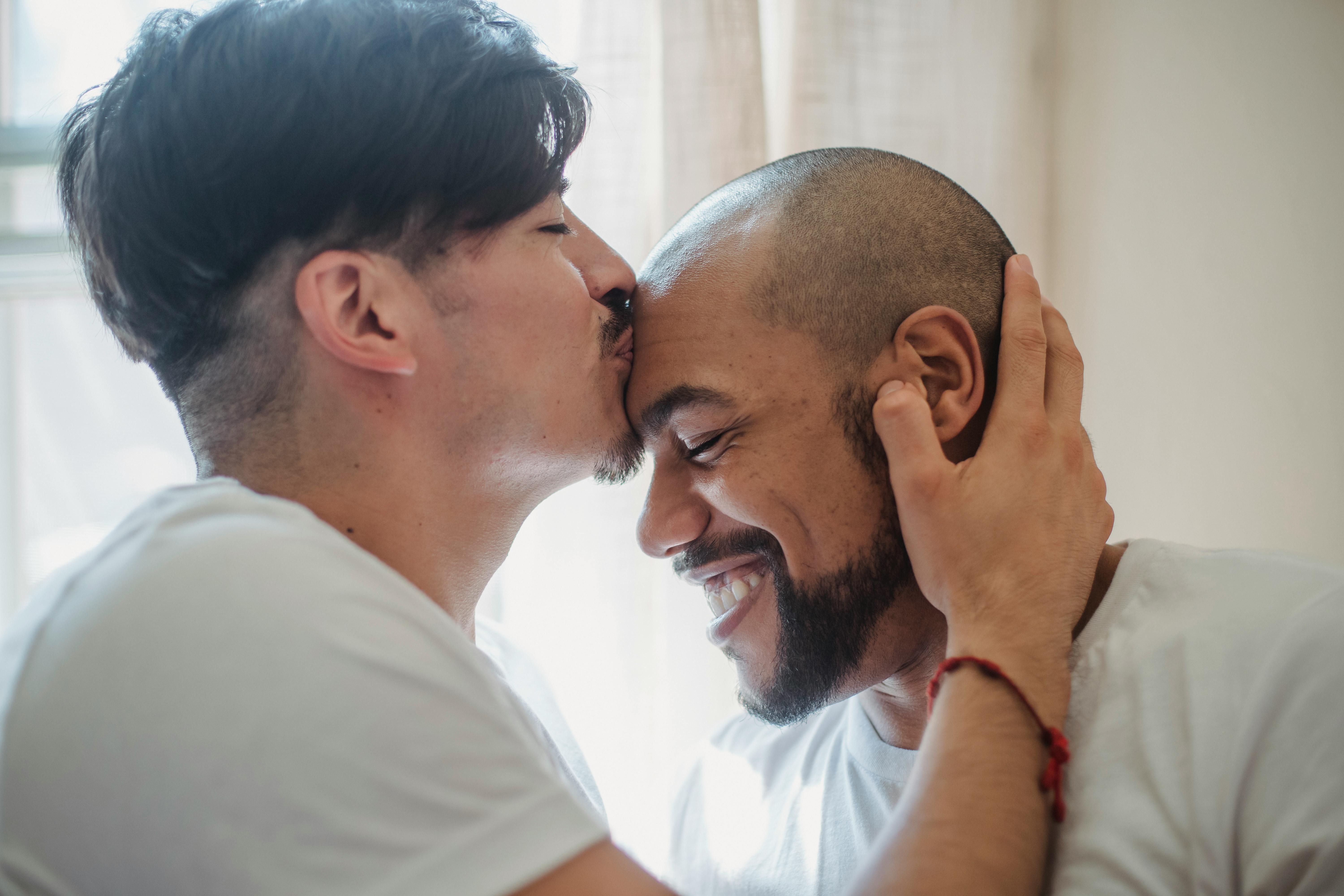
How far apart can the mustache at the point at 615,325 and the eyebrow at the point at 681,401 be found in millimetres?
85

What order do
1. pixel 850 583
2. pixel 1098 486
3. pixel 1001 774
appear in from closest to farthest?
pixel 1001 774
pixel 1098 486
pixel 850 583

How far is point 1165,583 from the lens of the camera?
1043 millimetres

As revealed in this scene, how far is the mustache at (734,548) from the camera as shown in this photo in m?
1.24

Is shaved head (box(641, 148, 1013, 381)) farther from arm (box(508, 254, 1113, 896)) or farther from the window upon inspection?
the window

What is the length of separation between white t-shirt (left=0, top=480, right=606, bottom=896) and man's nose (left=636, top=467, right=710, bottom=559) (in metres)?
0.52

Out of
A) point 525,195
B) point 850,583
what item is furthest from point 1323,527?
point 525,195

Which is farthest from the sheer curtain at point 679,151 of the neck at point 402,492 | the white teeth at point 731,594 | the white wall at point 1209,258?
the neck at point 402,492

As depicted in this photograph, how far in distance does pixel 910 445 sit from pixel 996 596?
185 mm

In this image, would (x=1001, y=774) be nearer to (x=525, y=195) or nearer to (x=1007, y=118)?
(x=525, y=195)

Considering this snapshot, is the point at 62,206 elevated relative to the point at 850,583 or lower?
elevated

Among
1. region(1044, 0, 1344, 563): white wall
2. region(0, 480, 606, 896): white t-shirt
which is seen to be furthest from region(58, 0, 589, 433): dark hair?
region(1044, 0, 1344, 563): white wall

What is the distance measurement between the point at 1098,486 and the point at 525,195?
71 centimetres

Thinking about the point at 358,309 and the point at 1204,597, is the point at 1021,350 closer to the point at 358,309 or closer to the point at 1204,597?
the point at 1204,597

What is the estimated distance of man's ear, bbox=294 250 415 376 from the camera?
0.98 m
